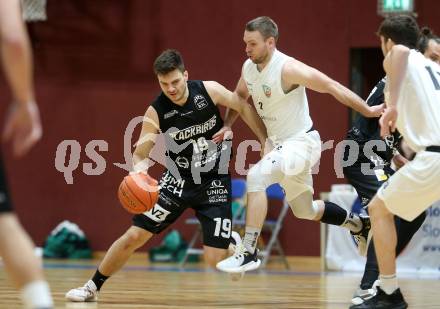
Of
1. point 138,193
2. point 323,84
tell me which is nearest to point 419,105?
point 323,84

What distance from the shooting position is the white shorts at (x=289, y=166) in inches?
254

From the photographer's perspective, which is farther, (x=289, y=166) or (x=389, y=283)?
(x=289, y=166)

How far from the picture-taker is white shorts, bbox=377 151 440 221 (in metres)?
5.24

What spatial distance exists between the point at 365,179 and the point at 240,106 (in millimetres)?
1210

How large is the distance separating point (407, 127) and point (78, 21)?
9034 millimetres

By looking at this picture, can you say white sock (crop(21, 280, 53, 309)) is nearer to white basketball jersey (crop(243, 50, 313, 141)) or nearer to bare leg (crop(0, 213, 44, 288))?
bare leg (crop(0, 213, 44, 288))

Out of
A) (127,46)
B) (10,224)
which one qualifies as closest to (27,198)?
(127,46)

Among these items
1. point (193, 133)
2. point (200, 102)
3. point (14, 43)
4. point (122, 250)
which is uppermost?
point (14, 43)

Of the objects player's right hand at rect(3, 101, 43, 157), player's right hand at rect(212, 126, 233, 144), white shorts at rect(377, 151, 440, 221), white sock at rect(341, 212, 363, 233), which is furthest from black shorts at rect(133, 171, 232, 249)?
player's right hand at rect(3, 101, 43, 157)

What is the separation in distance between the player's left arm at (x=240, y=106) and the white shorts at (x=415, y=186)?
181cm

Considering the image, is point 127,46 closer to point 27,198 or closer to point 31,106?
point 27,198

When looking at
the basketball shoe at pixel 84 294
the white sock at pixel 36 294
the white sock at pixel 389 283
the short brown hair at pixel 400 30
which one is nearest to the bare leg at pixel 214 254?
the basketball shoe at pixel 84 294

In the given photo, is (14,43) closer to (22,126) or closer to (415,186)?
(22,126)

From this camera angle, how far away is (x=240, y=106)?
22.8 ft
